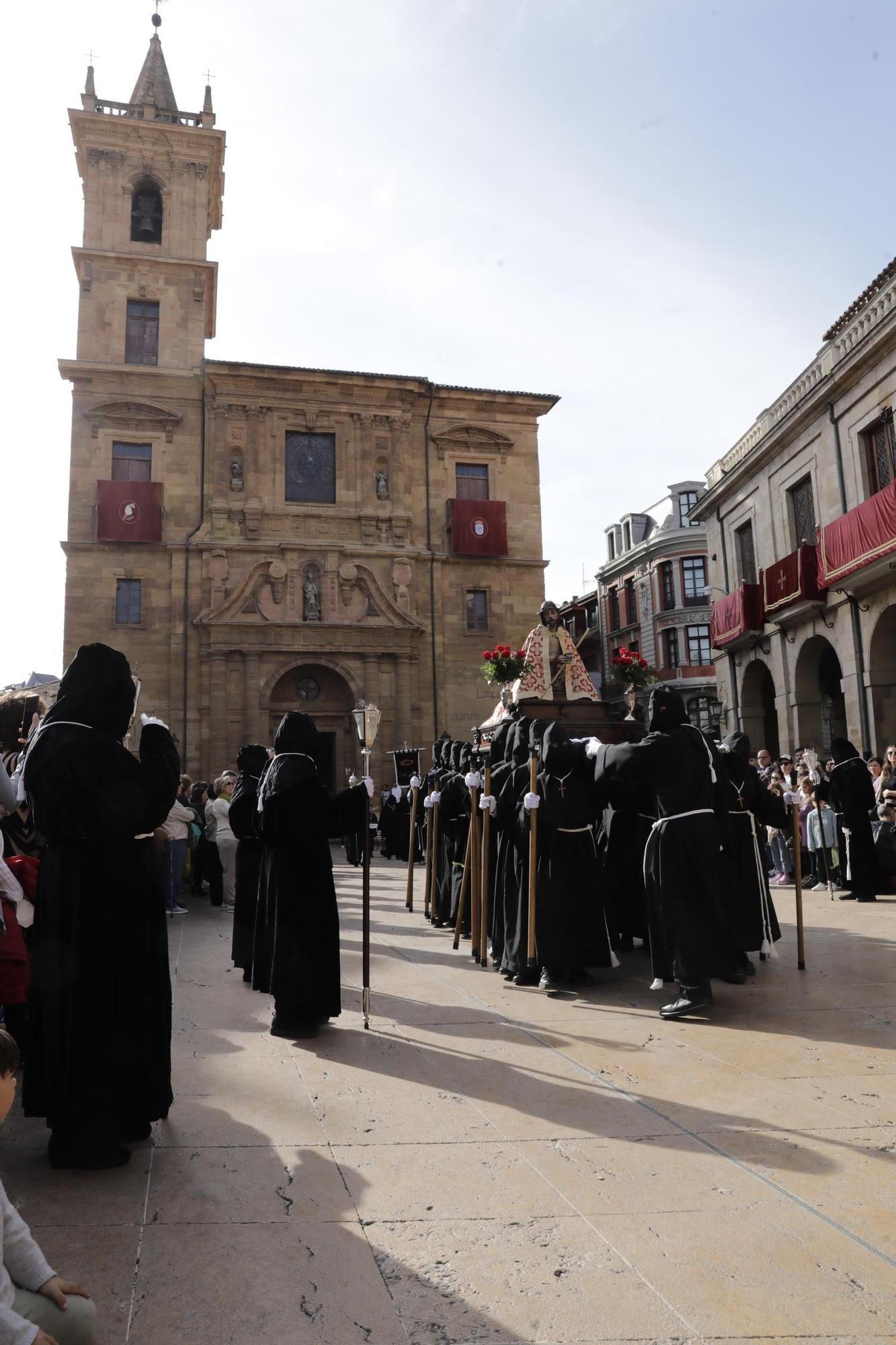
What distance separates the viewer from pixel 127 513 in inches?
1060

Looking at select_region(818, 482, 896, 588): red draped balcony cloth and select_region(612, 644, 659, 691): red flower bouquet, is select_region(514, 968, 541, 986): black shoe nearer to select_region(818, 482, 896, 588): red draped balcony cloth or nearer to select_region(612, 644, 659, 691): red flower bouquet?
select_region(612, 644, 659, 691): red flower bouquet

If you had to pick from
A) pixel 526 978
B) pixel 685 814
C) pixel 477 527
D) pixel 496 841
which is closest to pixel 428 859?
pixel 496 841

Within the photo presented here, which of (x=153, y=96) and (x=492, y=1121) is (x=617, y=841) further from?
(x=153, y=96)

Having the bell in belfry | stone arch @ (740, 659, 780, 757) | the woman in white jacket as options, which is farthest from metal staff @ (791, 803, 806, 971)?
the bell in belfry

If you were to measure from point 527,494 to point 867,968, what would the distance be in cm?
2511

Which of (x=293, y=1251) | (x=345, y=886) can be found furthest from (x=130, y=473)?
(x=293, y=1251)

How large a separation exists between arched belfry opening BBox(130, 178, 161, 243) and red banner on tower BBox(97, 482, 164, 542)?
843cm

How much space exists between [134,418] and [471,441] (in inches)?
413

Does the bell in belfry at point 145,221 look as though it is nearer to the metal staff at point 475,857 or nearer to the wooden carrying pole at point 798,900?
the metal staff at point 475,857

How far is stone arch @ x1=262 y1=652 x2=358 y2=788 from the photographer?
2755 centimetres

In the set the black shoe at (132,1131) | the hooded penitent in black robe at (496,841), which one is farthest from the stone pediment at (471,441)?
the black shoe at (132,1131)

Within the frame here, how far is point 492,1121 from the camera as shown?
4031mm

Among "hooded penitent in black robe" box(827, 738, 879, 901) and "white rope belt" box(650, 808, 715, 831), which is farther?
"hooded penitent in black robe" box(827, 738, 879, 901)

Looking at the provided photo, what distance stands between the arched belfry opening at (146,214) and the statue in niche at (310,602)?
12.1 m
